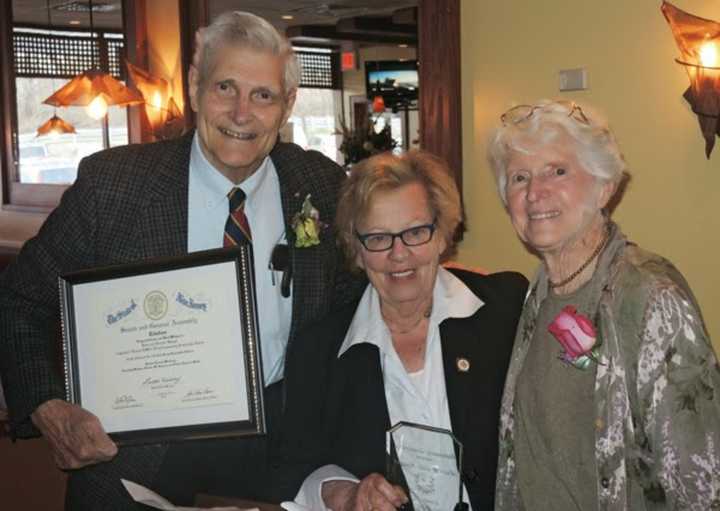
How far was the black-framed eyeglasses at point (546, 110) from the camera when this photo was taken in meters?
2.01

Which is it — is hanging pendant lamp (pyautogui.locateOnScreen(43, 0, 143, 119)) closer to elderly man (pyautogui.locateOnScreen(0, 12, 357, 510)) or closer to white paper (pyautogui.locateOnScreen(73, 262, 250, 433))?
elderly man (pyautogui.locateOnScreen(0, 12, 357, 510))

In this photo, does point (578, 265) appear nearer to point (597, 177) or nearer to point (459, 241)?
point (597, 177)

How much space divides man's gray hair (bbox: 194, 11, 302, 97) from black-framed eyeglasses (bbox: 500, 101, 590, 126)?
23.0 inches

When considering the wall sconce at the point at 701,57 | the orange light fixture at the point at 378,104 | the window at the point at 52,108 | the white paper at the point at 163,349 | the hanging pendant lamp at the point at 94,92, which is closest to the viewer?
the white paper at the point at 163,349

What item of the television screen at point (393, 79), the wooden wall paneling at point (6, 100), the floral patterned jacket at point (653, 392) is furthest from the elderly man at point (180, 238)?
the wooden wall paneling at point (6, 100)

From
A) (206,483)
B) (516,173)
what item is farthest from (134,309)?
(516,173)

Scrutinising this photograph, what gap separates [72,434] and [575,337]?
3.63 ft

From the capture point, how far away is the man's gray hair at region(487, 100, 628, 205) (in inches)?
78.1

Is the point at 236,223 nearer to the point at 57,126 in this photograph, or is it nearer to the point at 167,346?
the point at 167,346

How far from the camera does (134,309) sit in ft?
6.99

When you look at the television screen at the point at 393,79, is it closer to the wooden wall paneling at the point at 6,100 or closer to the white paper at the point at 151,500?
the white paper at the point at 151,500

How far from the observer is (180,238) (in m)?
2.28

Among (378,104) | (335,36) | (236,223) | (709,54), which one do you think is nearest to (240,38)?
(236,223)

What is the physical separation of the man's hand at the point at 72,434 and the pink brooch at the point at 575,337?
0.98 meters
